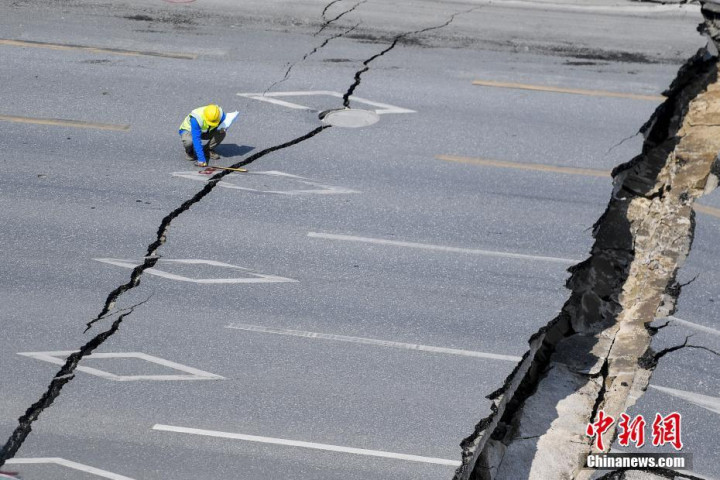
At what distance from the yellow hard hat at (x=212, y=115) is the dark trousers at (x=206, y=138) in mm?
237

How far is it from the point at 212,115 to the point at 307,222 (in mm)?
2303

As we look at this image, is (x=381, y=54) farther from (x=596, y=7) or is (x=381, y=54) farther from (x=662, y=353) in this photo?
(x=662, y=353)

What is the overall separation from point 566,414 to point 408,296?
2.35 meters

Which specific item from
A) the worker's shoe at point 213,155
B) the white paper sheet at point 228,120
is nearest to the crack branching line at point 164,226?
the worker's shoe at point 213,155

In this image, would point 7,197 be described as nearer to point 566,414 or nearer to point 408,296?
point 408,296

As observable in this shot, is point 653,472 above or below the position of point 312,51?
below

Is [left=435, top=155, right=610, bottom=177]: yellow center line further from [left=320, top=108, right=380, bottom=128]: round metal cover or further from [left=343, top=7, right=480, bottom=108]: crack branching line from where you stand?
[left=343, top=7, right=480, bottom=108]: crack branching line

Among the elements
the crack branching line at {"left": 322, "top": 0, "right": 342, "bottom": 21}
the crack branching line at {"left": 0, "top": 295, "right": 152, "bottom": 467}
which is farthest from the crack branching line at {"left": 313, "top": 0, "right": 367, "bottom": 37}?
the crack branching line at {"left": 0, "top": 295, "right": 152, "bottom": 467}

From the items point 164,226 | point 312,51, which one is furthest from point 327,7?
point 164,226

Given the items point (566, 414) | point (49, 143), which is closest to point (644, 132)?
point (566, 414)

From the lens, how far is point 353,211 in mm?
12516

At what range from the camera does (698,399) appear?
9781 mm

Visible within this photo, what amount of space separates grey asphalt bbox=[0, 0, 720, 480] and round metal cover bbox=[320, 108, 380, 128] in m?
0.28

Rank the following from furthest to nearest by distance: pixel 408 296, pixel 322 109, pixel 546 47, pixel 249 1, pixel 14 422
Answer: pixel 249 1, pixel 546 47, pixel 322 109, pixel 408 296, pixel 14 422
